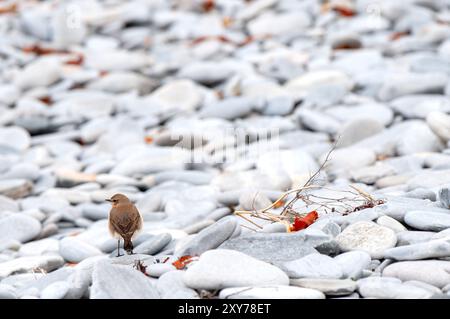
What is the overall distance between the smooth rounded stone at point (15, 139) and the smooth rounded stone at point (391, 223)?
13.1 feet

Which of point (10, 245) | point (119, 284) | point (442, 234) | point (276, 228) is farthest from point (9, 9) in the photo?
point (442, 234)

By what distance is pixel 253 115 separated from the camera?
6680 millimetres

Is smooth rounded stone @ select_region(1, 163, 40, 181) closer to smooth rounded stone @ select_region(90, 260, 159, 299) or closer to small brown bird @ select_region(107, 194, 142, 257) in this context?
small brown bird @ select_region(107, 194, 142, 257)

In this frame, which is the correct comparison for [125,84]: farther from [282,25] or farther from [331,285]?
[331,285]

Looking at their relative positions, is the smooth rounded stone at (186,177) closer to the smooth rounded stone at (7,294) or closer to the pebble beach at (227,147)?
the pebble beach at (227,147)

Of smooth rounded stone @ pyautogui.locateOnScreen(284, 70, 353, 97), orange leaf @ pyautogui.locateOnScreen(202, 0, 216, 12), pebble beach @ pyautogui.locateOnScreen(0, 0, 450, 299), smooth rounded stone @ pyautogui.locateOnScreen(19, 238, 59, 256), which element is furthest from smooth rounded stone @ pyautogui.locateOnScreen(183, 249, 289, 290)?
orange leaf @ pyautogui.locateOnScreen(202, 0, 216, 12)

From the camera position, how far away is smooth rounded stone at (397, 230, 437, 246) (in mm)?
2917

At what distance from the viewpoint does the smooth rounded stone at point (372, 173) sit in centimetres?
455

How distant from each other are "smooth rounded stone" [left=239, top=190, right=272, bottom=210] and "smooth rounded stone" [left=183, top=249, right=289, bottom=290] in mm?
1456

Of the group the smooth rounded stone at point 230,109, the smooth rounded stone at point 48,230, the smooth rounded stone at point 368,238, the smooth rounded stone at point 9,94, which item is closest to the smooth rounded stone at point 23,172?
the smooth rounded stone at point 48,230

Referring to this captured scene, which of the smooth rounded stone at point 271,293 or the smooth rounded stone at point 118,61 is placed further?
the smooth rounded stone at point 118,61

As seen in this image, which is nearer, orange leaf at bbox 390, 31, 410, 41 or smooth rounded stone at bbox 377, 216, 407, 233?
smooth rounded stone at bbox 377, 216, 407, 233

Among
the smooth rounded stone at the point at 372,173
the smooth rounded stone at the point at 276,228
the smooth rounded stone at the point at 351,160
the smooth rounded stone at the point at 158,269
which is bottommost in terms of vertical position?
the smooth rounded stone at the point at 351,160
